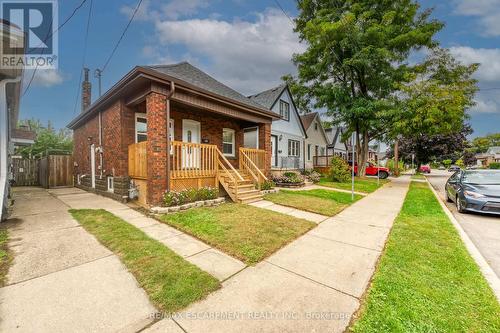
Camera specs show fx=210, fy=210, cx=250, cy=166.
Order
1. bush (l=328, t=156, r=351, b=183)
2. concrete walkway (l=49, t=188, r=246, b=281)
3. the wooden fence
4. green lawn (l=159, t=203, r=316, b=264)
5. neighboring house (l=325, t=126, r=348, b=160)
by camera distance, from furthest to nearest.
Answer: neighboring house (l=325, t=126, r=348, b=160)
bush (l=328, t=156, r=351, b=183)
the wooden fence
green lawn (l=159, t=203, r=316, b=264)
concrete walkway (l=49, t=188, r=246, b=281)

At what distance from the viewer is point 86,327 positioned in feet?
6.35

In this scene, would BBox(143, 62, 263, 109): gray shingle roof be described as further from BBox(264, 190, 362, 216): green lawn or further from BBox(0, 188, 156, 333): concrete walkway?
BBox(0, 188, 156, 333): concrete walkway

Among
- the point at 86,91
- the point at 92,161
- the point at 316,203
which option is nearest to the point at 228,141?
the point at 316,203

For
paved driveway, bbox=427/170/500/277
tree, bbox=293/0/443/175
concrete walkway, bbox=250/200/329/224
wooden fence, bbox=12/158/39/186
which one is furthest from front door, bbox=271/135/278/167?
wooden fence, bbox=12/158/39/186

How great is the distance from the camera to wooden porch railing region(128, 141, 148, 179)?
6.43m

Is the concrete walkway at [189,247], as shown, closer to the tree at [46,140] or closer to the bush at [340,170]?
the bush at [340,170]

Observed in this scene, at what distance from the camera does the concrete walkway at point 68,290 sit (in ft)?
6.53

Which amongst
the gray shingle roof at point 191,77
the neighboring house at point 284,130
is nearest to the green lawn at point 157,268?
the gray shingle roof at point 191,77

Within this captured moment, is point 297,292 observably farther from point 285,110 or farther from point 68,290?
point 285,110

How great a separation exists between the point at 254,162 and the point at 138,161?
4744mm

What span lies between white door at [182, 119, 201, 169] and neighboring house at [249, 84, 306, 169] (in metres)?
6.84

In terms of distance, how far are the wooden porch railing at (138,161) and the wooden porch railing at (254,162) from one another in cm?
391

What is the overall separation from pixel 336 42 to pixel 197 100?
1350cm

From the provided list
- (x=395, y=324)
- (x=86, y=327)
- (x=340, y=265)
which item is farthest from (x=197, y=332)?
(x=340, y=265)
